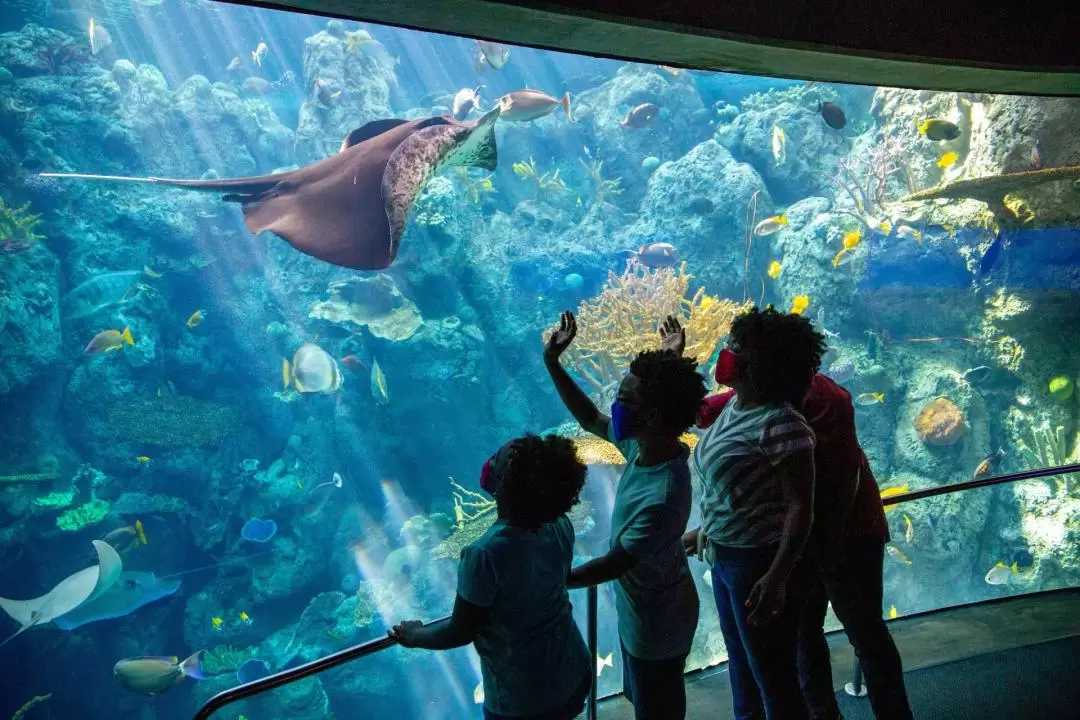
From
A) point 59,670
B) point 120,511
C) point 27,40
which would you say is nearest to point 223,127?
point 27,40

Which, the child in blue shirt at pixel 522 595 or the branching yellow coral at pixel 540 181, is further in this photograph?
the branching yellow coral at pixel 540 181

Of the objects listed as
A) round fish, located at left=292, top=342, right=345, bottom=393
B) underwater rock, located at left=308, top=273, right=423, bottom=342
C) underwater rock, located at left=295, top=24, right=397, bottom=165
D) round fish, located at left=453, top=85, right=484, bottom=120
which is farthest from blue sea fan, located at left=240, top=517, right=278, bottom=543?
underwater rock, located at left=295, top=24, right=397, bottom=165

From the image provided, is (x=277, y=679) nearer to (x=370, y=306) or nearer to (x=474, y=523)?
(x=474, y=523)

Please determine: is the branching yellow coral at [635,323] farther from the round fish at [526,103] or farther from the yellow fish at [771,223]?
the round fish at [526,103]

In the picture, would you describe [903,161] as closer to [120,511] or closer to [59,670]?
[120,511]

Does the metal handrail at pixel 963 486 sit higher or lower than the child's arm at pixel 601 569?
higher

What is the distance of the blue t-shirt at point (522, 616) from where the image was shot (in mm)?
1400

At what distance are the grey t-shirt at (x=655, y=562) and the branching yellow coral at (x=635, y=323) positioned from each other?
551 cm

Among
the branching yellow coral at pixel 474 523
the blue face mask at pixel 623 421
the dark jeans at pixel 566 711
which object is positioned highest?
the blue face mask at pixel 623 421

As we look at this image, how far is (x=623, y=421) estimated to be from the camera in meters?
1.76

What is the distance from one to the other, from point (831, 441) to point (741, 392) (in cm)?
36

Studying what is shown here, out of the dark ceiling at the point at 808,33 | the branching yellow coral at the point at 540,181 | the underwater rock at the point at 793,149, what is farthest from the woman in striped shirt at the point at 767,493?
the branching yellow coral at the point at 540,181

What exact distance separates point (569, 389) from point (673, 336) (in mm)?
476

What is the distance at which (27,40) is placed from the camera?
1251 centimetres
